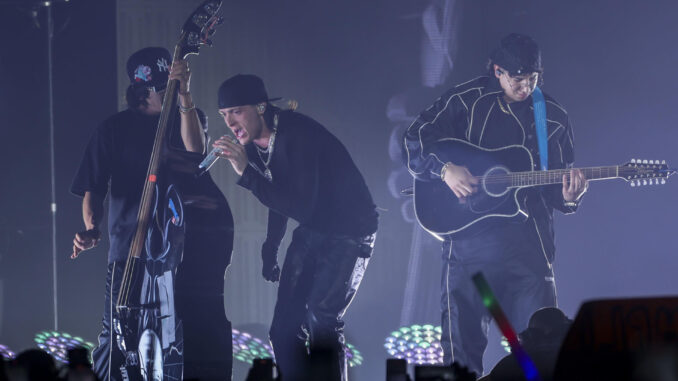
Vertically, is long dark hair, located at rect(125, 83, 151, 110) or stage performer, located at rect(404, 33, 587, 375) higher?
long dark hair, located at rect(125, 83, 151, 110)

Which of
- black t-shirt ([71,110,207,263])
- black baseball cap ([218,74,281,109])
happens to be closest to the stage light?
black t-shirt ([71,110,207,263])

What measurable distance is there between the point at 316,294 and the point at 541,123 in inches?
70.3

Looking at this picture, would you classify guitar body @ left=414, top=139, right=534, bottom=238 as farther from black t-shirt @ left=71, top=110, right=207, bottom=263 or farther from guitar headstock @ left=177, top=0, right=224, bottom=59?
guitar headstock @ left=177, top=0, right=224, bottom=59

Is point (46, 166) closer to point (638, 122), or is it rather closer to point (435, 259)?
point (435, 259)

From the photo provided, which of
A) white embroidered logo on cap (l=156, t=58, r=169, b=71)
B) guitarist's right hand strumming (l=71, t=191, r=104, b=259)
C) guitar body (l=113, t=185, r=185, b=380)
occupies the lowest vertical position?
guitar body (l=113, t=185, r=185, b=380)

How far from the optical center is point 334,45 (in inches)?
227

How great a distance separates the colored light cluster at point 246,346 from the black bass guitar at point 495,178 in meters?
1.43

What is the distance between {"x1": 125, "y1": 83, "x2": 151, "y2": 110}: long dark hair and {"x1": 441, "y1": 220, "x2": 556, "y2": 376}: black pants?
2.30 m

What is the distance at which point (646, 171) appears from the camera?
507cm

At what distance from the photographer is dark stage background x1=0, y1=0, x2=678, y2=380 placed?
5.14m

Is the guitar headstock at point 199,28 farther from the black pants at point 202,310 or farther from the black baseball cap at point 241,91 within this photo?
the black pants at point 202,310

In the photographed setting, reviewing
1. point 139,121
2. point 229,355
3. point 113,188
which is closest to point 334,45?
point 139,121

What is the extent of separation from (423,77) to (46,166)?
2774 millimetres

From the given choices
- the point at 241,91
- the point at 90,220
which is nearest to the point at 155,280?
the point at 90,220
